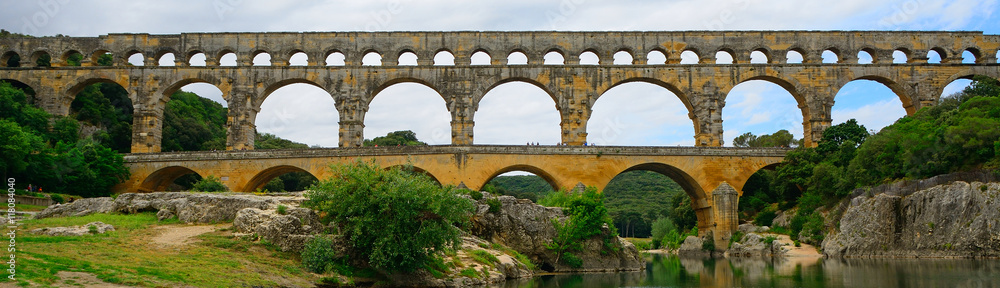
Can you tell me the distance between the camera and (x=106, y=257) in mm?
15969

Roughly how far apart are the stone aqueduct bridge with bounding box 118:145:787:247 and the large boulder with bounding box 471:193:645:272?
7.16 m

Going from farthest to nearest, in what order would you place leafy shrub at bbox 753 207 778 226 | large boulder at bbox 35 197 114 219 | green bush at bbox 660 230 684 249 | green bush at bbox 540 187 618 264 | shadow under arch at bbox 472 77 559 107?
green bush at bbox 660 230 684 249 < shadow under arch at bbox 472 77 559 107 < leafy shrub at bbox 753 207 778 226 < green bush at bbox 540 187 618 264 < large boulder at bbox 35 197 114 219

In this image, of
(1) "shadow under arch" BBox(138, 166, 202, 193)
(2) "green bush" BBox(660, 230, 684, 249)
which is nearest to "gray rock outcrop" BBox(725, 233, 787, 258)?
(2) "green bush" BBox(660, 230, 684, 249)

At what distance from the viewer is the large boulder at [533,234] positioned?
28.4 m

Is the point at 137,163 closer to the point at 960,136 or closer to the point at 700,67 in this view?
the point at 700,67

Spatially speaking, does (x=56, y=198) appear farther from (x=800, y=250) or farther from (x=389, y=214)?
(x=800, y=250)

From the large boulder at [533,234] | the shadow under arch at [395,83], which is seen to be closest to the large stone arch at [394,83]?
the shadow under arch at [395,83]

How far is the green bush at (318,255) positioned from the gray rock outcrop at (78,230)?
17.4 ft

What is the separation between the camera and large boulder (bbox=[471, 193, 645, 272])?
1117 inches

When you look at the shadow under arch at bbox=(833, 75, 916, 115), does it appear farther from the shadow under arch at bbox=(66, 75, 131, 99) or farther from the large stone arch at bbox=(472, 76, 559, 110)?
the shadow under arch at bbox=(66, 75, 131, 99)

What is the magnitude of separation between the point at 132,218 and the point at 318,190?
587 centimetres

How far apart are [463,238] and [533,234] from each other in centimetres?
384

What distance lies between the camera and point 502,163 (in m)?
37.1

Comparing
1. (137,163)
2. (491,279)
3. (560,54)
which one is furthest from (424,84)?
(491,279)
